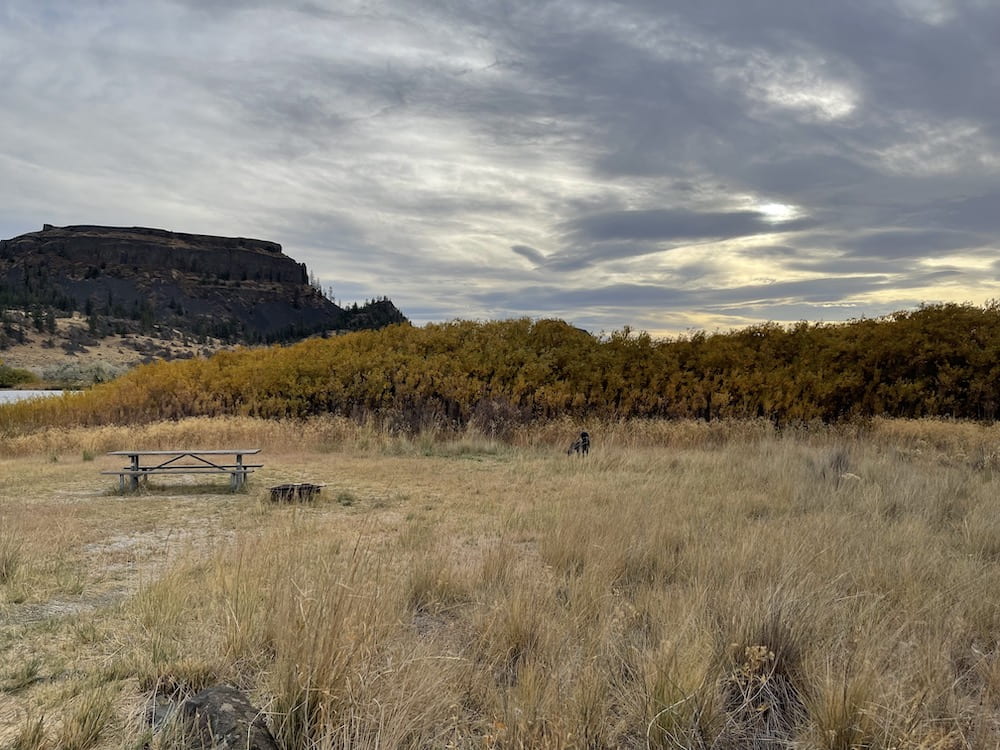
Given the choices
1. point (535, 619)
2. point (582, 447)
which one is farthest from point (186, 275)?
point (535, 619)

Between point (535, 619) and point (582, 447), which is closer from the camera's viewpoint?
point (535, 619)

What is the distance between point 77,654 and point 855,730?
3647mm

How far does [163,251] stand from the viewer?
545ft

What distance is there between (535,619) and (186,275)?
575ft

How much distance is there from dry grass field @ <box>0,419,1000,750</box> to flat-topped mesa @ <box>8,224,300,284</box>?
17128 cm

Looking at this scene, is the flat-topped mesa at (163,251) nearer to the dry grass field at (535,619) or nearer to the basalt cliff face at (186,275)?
the basalt cliff face at (186,275)

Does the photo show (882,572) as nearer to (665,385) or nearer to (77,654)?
(77,654)

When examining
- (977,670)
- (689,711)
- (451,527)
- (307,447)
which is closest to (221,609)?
(689,711)

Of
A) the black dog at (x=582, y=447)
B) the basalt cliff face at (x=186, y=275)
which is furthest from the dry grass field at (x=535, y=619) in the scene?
the basalt cliff face at (x=186, y=275)

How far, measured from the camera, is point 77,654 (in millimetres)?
3107

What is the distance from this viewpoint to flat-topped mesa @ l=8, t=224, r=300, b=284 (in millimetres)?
159125

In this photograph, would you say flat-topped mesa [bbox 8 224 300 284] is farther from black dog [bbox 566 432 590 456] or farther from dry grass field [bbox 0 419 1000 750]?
dry grass field [bbox 0 419 1000 750]

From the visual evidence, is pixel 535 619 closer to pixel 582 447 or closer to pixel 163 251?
pixel 582 447

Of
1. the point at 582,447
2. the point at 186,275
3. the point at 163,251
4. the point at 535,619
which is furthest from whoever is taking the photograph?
the point at 163,251
